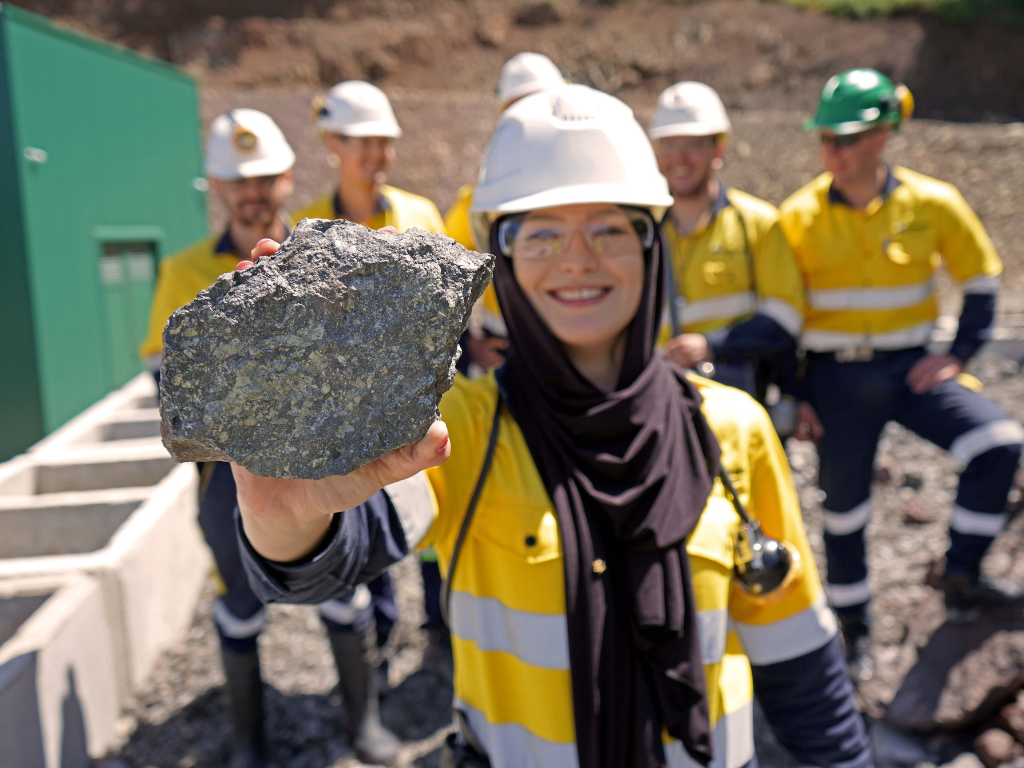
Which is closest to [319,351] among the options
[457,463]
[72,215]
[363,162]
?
[457,463]

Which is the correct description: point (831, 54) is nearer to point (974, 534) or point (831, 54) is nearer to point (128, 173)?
point (128, 173)

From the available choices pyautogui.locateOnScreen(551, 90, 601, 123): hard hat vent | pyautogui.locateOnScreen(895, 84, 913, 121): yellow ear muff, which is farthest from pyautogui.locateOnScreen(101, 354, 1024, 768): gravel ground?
pyautogui.locateOnScreen(551, 90, 601, 123): hard hat vent

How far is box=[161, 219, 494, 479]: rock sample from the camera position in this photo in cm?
113

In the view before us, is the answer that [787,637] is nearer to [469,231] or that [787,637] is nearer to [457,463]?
[457,463]

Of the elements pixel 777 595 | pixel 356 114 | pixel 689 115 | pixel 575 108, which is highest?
pixel 356 114

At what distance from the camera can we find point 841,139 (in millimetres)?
3559

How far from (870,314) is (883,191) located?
547mm

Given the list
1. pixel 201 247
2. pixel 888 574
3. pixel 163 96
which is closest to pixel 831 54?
pixel 163 96

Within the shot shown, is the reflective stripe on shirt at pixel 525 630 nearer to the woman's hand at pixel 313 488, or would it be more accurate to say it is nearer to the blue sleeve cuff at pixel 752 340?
the woman's hand at pixel 313 488

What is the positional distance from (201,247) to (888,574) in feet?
12.9

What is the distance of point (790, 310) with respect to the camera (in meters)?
3.45

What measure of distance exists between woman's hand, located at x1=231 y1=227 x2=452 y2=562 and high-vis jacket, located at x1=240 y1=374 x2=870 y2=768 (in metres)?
0.19

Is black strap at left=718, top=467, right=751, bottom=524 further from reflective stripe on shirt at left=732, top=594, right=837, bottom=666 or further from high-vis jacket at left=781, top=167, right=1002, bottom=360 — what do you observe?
high-vis jacket at left=781, top=167, right=1002, bottom=360

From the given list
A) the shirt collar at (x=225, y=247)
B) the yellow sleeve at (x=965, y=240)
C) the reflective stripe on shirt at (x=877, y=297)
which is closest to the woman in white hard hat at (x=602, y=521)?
the shirt collar at (x=225, y=247)
